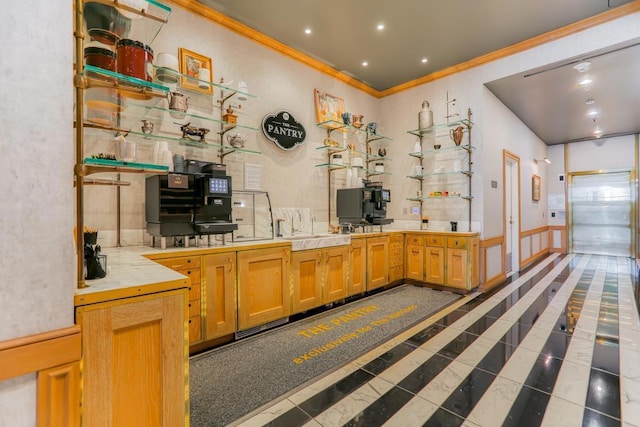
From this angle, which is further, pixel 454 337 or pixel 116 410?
pixel 454 337

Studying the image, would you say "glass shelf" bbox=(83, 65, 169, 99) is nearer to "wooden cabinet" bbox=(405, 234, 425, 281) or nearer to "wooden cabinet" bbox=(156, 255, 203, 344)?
"wooden cabinet" bbox=(156, 255, 203, 344)

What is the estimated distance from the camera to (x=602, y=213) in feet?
26.5

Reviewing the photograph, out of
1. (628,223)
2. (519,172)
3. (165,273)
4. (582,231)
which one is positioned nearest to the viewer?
(165,273)

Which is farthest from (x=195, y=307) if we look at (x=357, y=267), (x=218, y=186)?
(x=357, y=267)

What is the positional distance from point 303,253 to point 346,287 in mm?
917

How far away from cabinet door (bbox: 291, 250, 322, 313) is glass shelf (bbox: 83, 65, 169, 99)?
219cm

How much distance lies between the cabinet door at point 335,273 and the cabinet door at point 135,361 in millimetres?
2479

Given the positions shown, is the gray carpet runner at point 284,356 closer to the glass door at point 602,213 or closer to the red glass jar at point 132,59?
the red glass jar at point 132,59

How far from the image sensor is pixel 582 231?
27.5ft

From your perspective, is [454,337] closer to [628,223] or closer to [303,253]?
[303,253]

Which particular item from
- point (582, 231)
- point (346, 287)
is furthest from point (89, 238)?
point (582, 231)

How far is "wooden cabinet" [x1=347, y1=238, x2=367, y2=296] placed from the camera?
13.4ft

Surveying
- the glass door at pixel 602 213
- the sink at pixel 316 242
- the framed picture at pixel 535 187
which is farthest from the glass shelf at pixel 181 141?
the glass door at pixel 602 213

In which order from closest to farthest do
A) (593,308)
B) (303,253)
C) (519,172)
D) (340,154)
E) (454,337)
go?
(454,337), (303,253), (593,308), (340,154), (519,172)
